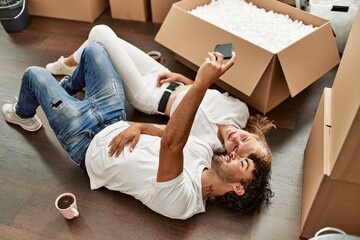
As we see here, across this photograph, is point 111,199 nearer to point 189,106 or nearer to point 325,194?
point 189,106

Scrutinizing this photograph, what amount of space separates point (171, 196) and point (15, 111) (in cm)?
98

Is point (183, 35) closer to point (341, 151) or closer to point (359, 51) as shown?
point (359, 51)

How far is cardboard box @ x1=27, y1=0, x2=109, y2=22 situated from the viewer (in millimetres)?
2486

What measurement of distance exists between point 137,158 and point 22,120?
746 millimetres

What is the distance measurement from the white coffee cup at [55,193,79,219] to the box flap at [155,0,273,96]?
2.97ft

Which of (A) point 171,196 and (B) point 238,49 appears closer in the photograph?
(A) point 171,196

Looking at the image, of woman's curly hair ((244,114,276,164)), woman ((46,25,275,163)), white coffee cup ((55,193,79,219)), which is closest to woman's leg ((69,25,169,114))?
woman ((46,25,275,163))

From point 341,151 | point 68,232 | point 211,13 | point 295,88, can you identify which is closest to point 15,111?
point 68,232

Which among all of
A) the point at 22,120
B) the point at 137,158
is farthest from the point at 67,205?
the point at 22,120

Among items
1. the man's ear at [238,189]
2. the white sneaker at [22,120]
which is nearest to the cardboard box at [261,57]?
the man's ear at [238,189]

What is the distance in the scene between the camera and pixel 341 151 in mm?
1012

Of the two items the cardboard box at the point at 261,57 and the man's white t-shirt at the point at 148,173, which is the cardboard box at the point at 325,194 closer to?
the cardboard box at the point at 261,57

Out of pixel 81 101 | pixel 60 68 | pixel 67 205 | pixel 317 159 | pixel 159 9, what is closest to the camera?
pixel 317 159

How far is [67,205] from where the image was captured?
140 centimetres
